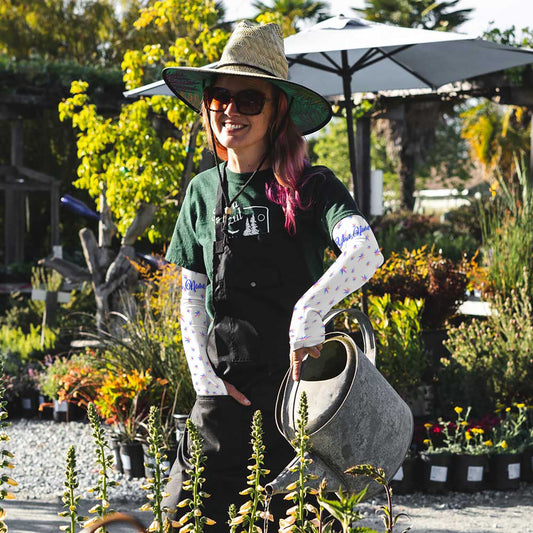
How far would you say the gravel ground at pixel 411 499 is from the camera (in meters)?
4.09

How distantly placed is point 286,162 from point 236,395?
60 cm

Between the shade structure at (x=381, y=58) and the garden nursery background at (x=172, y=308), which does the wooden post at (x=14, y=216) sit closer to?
the garden nursery background at (x=172, y=308)

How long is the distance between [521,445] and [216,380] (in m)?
3.00

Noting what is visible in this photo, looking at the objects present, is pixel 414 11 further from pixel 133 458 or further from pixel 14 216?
pixel 133 458

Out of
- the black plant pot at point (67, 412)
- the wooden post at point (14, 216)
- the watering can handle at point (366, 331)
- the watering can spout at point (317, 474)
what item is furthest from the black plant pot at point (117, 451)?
the wooden post at point (14, 216)

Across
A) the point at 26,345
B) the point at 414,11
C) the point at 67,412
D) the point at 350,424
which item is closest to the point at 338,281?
the point at 350,424

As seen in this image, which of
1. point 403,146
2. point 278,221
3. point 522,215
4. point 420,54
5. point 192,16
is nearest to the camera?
point 278,221

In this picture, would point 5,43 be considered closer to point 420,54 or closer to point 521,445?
point 420,54

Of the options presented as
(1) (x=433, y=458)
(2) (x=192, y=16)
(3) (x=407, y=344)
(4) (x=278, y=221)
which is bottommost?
(1) (x=433, y=458)

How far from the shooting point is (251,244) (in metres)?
2.14

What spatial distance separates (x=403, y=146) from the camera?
24.7 metres

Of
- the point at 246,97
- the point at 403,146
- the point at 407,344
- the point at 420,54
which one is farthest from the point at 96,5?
the point at 246,97

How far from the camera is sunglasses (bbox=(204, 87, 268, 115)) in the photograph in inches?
85.5

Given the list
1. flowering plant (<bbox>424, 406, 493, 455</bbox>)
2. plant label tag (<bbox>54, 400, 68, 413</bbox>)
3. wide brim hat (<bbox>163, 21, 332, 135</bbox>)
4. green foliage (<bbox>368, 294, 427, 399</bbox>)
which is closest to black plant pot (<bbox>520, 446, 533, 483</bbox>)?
flowering plant (<bbox>424, 406, 493, 455</bbox>)
